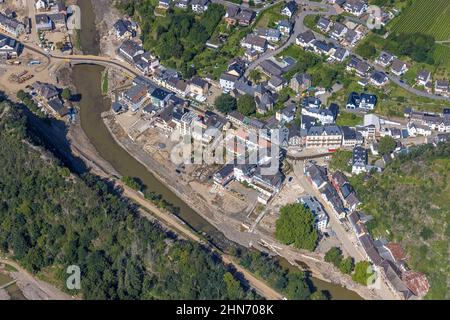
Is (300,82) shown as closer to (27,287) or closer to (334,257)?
(334,257)

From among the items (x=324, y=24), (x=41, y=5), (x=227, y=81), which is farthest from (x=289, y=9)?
(x=41, y=5)

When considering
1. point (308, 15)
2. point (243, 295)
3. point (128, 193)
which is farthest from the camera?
point (308, 15)

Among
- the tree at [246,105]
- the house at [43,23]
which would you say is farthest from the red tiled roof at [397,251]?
the house at [43,23]

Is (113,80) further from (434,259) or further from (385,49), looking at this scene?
(434,259)

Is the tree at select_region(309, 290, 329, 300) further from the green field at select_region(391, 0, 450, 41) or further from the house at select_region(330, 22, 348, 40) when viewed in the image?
the green field at select_region(391, 0, 450, 41)

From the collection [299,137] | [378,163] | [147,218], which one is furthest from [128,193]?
[378,163]
